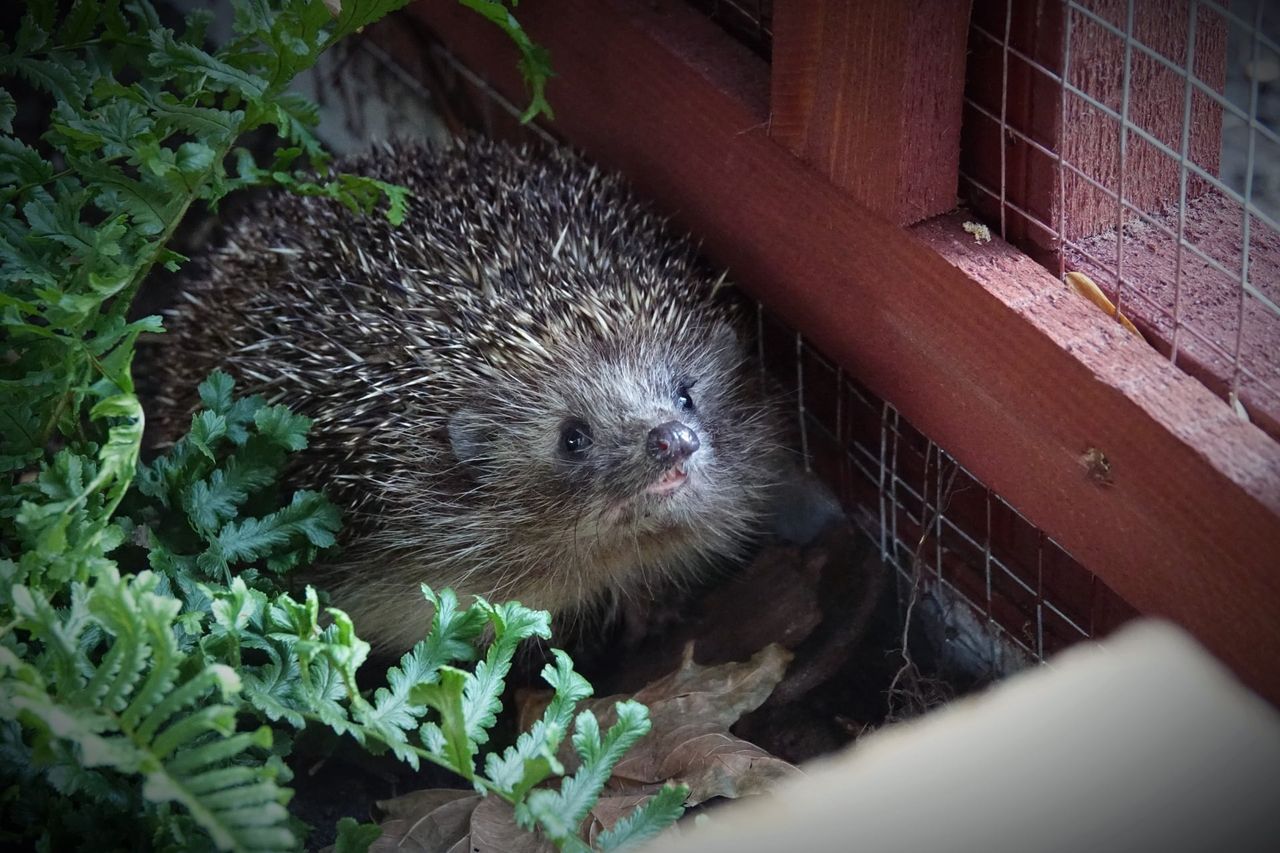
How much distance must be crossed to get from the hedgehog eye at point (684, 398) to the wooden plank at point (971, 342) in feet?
1.18

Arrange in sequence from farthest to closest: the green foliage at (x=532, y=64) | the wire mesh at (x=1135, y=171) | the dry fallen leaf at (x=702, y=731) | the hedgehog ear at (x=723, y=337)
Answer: the hedgehog ear at (x=723, y=337)
the green foliage at (x=532, y=64)
the dry fallen leaf at (x=702, y=731)
the wire mesh at (x=1135, y=171)

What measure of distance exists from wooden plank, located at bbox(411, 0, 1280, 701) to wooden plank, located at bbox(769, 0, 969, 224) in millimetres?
96

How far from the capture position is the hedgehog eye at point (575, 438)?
3.69 meters

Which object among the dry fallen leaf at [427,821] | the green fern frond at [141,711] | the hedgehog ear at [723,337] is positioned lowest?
the dry fallen leaf at [427,821]

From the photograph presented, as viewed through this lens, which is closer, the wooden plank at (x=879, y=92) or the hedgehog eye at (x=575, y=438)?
the wooden plank at (x=879, y=92)

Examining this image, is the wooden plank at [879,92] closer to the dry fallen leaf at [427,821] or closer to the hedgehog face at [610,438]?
the hedgehog face at [610,438]

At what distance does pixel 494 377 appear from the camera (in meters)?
3.61

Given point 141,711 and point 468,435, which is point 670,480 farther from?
point 141,711

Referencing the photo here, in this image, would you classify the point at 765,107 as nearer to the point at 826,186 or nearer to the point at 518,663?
the point at 826,186

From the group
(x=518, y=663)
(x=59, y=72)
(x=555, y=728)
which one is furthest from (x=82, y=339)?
(x=518, y=663)

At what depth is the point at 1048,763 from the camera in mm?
2209

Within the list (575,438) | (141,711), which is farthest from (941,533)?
(141,711)

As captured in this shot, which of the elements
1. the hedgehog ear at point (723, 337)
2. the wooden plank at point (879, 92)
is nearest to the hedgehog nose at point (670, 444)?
the hedgehog ear at point (723, 337)

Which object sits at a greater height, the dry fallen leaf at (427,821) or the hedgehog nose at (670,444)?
the hedgehog nose at (670,444)
